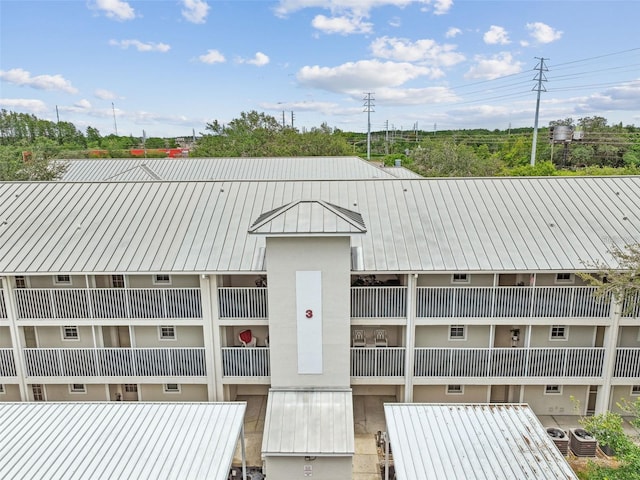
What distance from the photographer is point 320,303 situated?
14.0m

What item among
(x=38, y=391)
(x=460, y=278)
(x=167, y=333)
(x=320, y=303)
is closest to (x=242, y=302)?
(x=320, y=303)

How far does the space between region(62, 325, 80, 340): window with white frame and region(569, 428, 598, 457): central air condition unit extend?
711 inches

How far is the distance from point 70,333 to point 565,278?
18709 millimetres

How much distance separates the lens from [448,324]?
1517cm

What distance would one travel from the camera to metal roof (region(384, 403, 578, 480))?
10.0 metres

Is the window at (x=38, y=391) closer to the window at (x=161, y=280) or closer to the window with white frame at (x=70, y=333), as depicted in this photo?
the window with white frame at (x=70, y=333)

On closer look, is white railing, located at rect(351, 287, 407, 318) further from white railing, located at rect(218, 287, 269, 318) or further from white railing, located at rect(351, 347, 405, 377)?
white railing, located at rect(218, 287, 269, 318)

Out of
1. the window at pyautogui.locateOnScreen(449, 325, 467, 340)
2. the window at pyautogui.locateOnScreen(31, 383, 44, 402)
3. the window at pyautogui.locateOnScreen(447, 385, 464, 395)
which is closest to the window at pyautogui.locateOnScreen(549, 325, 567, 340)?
the window at pyautogui.locateOnScreen(449, 325, 467, 340)

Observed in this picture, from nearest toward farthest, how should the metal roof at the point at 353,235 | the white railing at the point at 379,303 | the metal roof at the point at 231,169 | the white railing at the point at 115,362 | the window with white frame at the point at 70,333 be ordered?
the metal roof at the point at 353,235 < the white railing at the point at 379,303 < the white railing at the point at 115,362 < the window with white frame at the point at 70,333 < the metal roof at the point at 231,169

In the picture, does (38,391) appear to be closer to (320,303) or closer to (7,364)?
(7,364)

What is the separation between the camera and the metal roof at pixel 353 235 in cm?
1465

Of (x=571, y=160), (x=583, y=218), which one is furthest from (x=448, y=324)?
(x=571, y=160)

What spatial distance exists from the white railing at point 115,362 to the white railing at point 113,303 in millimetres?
1296

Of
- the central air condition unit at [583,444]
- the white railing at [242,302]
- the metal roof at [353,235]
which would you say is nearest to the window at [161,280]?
the metal roof at [353,235]
